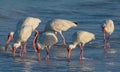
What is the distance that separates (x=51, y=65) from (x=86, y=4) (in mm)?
10622

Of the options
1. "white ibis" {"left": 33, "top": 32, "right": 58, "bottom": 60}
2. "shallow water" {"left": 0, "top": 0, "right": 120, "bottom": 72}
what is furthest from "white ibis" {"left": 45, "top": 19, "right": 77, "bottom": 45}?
"white ibis" {"left": 33, "top": 32, "right": 58, "bottom": 60}

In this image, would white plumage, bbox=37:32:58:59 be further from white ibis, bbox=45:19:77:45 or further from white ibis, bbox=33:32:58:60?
white ibis, bbox=45:19:77:45

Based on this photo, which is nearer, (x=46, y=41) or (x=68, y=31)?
(x=46, y=41)

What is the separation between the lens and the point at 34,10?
22.9 meters

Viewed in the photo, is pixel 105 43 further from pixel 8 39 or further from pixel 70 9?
pixel 70 9

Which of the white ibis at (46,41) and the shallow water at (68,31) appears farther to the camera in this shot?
the white ibis at (46,41)

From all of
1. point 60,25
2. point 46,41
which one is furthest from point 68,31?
point 46,41

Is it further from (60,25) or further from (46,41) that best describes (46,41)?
(60,25)

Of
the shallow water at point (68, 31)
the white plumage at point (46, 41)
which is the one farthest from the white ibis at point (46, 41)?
the shallow water at point (68, 31)

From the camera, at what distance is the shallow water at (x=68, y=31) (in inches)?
538

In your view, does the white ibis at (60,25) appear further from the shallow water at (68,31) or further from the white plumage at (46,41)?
the white plumage at (46,41)

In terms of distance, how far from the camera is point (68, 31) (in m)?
18.7

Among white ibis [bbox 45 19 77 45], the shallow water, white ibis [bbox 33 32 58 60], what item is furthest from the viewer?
white ibis [bbox 45 19 77 45]

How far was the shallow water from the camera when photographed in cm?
1366
